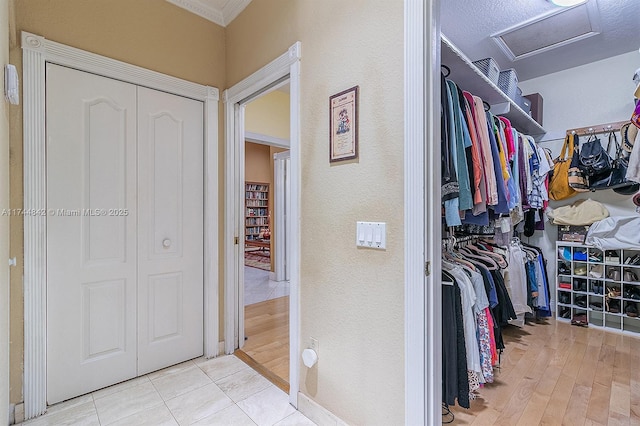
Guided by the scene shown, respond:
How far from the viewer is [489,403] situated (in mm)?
1811

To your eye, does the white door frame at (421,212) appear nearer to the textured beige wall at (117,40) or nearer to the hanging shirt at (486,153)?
the hanging shirt at (486,153)

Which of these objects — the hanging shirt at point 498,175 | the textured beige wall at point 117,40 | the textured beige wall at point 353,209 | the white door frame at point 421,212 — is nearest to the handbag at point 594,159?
the hanging shirt at point 498,175

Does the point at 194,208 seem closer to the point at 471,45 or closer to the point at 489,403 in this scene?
the point at 489,403

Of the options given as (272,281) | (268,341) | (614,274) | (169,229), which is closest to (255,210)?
(272,281)

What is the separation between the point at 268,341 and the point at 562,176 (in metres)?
3.49

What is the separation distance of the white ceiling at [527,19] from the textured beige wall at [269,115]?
Result: 2.03m

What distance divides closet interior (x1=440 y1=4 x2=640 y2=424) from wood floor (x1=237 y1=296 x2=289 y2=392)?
112 cm

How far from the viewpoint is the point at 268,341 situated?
2.64 meters

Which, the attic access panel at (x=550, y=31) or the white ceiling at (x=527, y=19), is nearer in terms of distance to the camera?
the white ceiling at (x=527, y=19)

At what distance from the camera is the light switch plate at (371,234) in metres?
1.31

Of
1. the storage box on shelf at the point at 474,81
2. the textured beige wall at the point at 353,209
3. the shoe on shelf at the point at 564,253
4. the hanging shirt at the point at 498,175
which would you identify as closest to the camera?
the textured beige wall at the point at 353,209

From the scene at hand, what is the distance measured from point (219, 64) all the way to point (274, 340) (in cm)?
240

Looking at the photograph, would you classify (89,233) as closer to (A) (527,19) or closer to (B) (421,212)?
(B) (421,212)

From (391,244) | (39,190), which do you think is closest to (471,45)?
(391,244)
